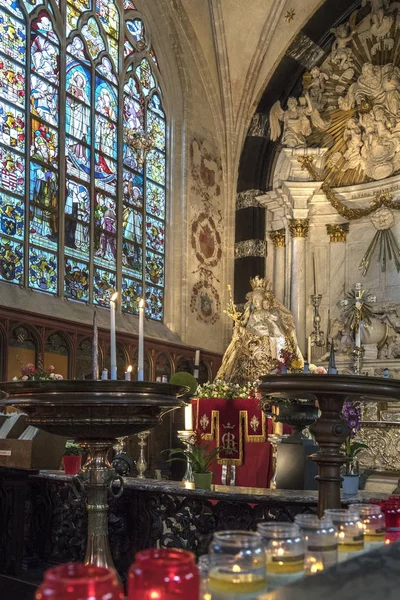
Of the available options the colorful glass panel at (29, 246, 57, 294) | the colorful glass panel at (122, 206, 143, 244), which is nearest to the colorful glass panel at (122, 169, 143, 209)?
the colorful glass panel at (122, 206, 143, 244)

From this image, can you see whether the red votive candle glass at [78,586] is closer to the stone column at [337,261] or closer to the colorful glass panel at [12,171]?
the colorful glass panel at [12,171]

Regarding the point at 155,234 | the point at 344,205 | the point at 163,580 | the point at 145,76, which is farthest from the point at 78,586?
the point at 145,76

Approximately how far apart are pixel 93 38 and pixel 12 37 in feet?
7.73

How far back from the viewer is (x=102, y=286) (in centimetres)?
1341

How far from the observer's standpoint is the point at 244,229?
1675 centimetres

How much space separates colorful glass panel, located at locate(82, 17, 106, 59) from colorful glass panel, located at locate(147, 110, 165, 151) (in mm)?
1732

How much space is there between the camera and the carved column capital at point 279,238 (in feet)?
53.8

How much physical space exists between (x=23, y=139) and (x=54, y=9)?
8.78 ft

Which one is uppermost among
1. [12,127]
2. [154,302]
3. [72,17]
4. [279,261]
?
[72,17]

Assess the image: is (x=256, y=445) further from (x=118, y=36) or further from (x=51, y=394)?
(x=118, y=36)

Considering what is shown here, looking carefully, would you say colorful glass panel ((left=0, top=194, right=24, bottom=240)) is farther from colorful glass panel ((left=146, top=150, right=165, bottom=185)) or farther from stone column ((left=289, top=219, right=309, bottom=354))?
stone column ((left=289, top=219, right=309, bottom=354))

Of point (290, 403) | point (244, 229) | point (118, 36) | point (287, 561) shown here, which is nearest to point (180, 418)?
point (244, 229)

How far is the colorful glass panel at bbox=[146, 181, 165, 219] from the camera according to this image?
1515cm

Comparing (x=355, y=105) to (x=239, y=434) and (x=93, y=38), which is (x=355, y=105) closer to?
(x=93, y=38)
